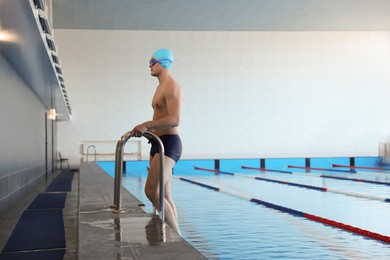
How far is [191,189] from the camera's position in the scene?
30.3 ft

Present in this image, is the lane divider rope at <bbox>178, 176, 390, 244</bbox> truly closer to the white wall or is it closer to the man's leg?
the man's leg

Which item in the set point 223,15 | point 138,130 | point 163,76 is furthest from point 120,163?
point 223,15

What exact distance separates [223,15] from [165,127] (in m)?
12.5

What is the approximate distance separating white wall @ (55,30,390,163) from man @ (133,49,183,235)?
1335 cm

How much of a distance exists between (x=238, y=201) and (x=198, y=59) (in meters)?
10.6

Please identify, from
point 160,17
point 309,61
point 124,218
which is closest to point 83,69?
point 160,17

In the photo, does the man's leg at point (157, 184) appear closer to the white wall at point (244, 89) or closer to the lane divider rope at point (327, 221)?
the lane divider rope at point (327, 221)

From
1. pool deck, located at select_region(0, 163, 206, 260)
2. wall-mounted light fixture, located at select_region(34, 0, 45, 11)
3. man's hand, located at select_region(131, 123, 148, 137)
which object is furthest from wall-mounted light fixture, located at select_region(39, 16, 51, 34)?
man's hand, located at select_region(131, 123, 148, 137)

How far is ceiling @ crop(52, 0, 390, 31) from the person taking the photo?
13.8 metres

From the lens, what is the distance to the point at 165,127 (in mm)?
3107

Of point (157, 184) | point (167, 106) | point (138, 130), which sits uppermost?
point (167, 106)

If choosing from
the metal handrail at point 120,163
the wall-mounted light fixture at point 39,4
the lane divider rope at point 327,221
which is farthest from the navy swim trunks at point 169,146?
the lane divider rope at point 327,221

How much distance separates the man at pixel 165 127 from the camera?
3.14m

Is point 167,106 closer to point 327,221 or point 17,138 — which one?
point 327,221
